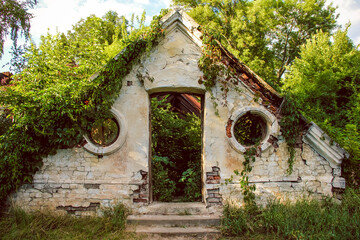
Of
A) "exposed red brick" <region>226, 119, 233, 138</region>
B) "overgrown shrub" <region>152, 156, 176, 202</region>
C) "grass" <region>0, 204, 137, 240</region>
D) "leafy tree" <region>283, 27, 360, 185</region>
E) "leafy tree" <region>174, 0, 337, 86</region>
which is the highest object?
"leafy tree" <region>174, 0, 337, 86</region>

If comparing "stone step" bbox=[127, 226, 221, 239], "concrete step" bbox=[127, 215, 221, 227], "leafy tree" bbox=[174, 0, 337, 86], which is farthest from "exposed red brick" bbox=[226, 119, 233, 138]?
"leafy tree" bbox=[174, 0, 337, 86]

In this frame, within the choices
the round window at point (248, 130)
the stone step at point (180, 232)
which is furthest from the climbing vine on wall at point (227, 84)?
the stone step at point (180, 232)

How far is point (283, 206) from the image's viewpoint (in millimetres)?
4363

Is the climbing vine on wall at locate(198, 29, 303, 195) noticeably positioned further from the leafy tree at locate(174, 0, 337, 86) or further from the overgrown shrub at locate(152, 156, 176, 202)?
the leafy tree at locate(174, 0, 337, 86)

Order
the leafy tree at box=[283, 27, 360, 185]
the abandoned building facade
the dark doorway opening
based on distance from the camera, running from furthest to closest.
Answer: the leafy tree at box=[283, 27, 360, 185] < the dark doorway opening < the abandoned building facade

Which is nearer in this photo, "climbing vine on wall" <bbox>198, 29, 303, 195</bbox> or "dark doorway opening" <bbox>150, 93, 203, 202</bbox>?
"climbing vine on wall" <bbox>198, 29, 303, 195</bbox>

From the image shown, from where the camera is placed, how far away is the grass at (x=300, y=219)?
3.76m

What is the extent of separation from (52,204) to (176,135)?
13.0 ft

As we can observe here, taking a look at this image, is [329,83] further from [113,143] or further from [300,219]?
[113,143]

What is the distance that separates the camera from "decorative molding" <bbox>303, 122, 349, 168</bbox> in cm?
457

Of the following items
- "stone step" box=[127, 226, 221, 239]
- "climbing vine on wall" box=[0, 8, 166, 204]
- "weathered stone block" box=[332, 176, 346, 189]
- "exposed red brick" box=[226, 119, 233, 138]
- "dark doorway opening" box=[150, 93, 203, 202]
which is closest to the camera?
"stone step" box=[127, 226, 221, 239]

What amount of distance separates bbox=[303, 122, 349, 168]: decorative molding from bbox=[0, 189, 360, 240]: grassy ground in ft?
2.46

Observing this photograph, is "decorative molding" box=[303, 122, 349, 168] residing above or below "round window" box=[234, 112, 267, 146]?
below

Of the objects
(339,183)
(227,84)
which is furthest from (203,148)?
(339,183)
